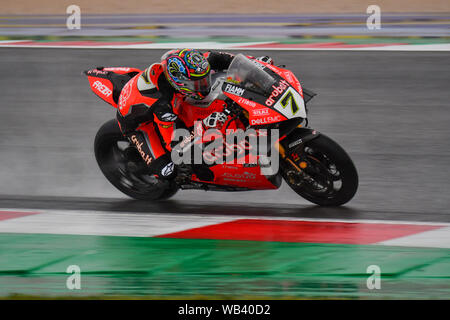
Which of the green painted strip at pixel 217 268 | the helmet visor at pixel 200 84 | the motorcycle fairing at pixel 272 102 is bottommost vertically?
the green painted strip at pixel 217 268

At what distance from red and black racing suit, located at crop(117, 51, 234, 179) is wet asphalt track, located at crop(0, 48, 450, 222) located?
1.90ft

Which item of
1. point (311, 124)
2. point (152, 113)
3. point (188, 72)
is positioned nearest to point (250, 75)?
point (188, 72)

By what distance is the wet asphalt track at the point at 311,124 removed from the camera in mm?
6156

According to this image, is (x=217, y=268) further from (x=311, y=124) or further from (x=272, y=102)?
(x=311, y=124)

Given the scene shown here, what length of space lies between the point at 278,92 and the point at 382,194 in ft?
5.33

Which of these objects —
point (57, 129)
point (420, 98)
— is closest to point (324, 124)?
point (420, 98)

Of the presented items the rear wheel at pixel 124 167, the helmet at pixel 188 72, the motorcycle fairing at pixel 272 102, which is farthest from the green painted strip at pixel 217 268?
the helmet at pixel 188 72

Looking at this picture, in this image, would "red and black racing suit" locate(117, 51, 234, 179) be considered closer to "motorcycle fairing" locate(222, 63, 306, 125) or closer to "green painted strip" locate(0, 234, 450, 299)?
"motorcycle fairing" locate(222, 63, 306, 125)

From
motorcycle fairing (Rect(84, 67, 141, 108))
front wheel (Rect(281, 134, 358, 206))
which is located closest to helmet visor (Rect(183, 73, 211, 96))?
front wheel (Rect(281, 134, 358, 206))

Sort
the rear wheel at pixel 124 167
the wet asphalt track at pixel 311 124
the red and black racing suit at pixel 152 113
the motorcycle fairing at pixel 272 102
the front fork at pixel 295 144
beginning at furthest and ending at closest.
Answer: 1. the rear wheel at pixel 124 167
2. the wet asphalt track at pixel 311 124
3. the red and black racing suit at pixel 152 113
4. the front fork at pixel 295 144
5. the motorcycle fairing at pixel 272 102

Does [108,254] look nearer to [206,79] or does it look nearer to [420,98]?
[206,79]

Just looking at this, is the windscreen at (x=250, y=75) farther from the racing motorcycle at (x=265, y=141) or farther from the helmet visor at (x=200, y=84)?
the helmet visor at (x=200, y=84)

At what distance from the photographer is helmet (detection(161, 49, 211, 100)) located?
17.5 ft

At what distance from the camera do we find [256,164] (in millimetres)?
5512
